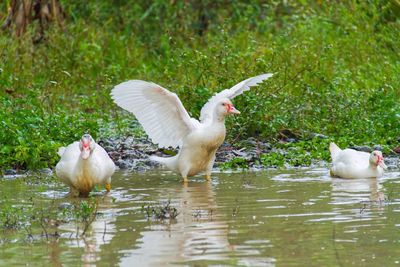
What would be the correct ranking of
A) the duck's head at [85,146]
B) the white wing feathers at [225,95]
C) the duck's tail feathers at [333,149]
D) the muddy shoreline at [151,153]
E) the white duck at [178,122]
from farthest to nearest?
the muddy shoreline at [151,153] → the white wing feathers at [225,95] → the duck's tail feathers at [333,149] → the white duck at [178,122] → the duck's head at [85,146]

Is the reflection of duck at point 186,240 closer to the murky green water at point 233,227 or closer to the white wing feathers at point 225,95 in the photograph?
the murky green water at point 233,227

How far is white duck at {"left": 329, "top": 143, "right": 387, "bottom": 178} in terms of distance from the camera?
11609mm

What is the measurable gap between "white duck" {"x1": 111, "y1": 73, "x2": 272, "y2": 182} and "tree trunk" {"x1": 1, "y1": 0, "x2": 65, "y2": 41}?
294 inches

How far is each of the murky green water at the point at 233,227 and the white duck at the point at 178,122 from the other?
0.65 metres

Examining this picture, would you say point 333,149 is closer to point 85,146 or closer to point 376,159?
point 376,159

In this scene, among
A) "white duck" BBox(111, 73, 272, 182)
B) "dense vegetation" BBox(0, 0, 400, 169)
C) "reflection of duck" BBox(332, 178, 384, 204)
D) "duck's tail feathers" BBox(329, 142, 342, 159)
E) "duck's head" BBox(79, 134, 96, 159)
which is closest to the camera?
"reflection of duck" BBox(332, 178, 384, 204)

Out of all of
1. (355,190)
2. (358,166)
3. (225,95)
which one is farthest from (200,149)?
(355,190)

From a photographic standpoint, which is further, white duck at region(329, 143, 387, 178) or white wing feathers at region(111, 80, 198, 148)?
white wing feathers at region(111, 80, 198, 148)

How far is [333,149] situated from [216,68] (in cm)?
293

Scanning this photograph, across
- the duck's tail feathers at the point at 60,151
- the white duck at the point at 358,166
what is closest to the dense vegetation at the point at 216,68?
the duck's tail feathers at the point at 60,151

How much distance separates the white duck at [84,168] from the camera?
10.4 m

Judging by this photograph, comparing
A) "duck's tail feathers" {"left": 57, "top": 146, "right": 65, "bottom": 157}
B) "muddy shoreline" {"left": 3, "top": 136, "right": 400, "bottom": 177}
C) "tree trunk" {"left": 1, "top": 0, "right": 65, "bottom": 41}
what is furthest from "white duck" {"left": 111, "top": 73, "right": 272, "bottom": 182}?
"tree trunk" {"left": 1, "top": 0, "right": 65, "bottom": 41}

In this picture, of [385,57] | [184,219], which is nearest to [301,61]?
[385,57]

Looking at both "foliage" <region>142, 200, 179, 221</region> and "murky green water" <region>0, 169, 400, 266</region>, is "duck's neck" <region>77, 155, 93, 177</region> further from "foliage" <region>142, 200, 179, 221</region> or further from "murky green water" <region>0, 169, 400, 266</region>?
"foliage" <region>142, 200, 179, 221</region>
